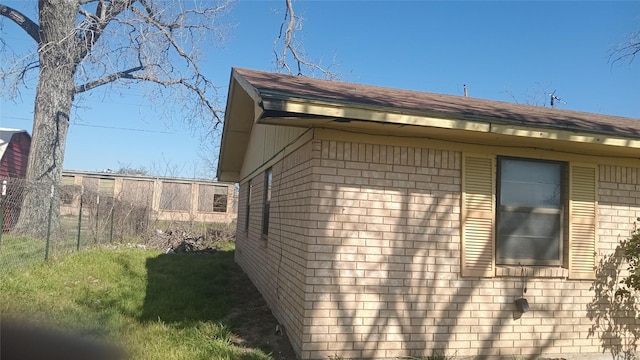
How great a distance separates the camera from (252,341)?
6.23 meters

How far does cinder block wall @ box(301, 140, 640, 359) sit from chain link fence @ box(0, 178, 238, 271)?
21.1 feet

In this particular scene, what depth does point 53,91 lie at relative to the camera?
52.7 ft

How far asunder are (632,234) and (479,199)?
7.11ft

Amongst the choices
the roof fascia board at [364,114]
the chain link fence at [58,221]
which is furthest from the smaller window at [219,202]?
the roof fascia board at [364,114]

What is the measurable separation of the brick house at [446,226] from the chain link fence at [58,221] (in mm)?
6362

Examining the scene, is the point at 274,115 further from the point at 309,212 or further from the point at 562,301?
the point at 562,301

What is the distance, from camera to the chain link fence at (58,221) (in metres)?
10.4

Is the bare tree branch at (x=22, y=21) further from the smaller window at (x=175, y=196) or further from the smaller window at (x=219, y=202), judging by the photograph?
the smaller window at (x=219, y=202)

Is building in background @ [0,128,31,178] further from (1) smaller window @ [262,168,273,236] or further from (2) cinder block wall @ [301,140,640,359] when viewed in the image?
(2) cinder block wall @ [301,140,640,359]

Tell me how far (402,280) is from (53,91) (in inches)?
576

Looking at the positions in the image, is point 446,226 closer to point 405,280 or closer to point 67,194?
point 405,280

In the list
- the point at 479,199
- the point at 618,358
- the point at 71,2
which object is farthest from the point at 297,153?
the point at 71,2

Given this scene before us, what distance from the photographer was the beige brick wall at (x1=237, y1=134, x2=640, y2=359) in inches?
215

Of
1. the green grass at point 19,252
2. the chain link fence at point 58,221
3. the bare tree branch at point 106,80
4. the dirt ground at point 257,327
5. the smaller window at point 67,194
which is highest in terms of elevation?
the bare tree branch at point 106,80
